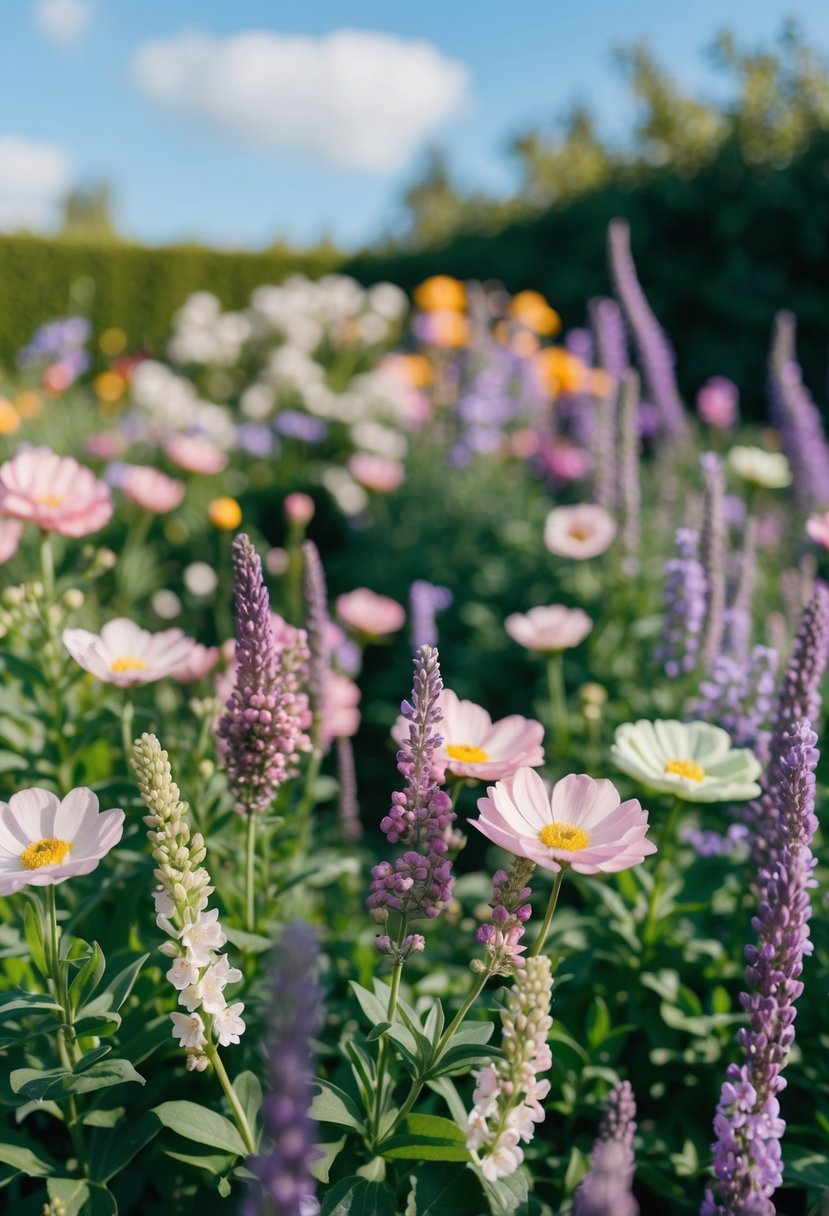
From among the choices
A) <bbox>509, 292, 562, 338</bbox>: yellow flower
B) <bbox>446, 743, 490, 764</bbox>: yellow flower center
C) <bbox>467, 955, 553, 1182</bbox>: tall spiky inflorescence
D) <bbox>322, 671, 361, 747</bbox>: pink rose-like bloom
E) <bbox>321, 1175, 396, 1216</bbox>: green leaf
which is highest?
<bbox>509, 292, 562, 338</bbox>: yellow flower

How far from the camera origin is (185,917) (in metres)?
1.13

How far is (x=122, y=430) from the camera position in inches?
230

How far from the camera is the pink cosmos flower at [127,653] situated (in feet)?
5.27

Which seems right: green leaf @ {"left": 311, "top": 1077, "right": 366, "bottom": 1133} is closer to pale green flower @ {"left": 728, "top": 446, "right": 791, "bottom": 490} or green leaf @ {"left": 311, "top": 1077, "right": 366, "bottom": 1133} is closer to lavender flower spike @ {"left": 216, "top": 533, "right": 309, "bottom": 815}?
lavender flower spike @ {"left": 216, "top": 533, "right": 309, "bottom": 815}

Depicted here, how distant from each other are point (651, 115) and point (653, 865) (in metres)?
11.3

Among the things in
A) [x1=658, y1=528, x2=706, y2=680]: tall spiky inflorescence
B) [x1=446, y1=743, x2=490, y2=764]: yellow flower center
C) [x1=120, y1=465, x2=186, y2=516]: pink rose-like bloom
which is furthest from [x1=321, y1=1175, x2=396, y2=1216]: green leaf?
[x1=120, y1=465, x2=186, y2=516]: pink rose-like bloom

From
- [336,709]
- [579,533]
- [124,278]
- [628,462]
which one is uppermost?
[124,278]

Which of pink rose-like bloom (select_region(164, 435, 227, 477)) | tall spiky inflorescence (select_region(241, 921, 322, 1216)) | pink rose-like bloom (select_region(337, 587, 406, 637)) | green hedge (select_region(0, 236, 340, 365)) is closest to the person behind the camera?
tall spiky inflorescence (select_region(241, 921, 322, 1216))

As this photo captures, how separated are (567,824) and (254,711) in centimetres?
45

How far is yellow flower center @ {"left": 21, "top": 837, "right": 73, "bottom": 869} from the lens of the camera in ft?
3.94

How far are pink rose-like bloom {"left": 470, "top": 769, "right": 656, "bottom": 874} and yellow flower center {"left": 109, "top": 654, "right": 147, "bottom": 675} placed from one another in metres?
0.72

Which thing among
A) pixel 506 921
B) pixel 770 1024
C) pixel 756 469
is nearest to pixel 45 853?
pixel 506 921

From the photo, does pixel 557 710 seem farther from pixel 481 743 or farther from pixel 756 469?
pixel 756 469

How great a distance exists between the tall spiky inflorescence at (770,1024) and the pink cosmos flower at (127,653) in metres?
0.98
